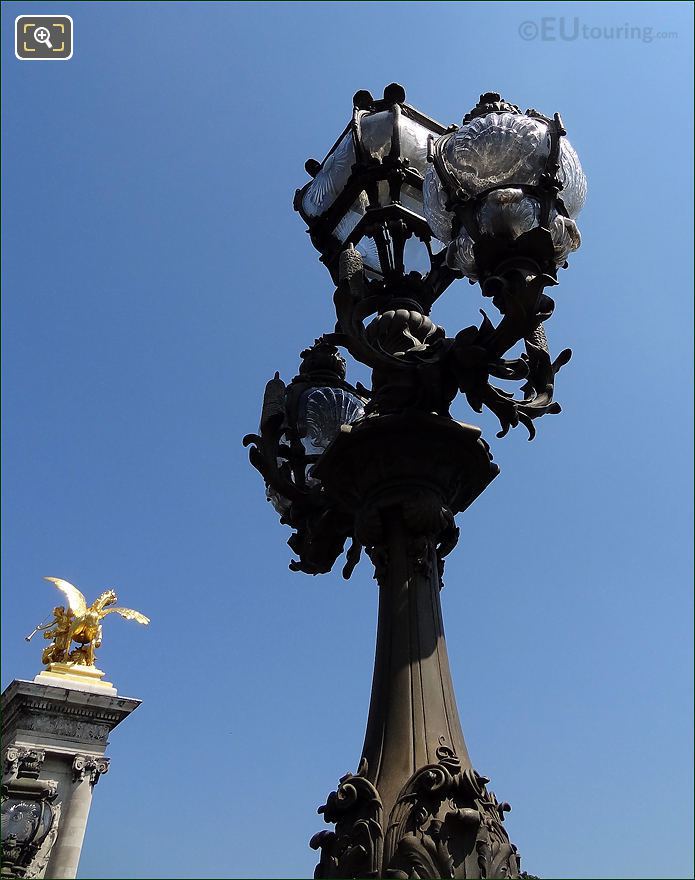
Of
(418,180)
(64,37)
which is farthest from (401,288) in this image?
(64,37)

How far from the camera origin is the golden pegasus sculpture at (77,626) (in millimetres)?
20438

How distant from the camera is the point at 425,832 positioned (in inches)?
116

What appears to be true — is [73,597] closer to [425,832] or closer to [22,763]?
[22,763]

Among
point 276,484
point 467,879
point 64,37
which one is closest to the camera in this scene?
point 467,879

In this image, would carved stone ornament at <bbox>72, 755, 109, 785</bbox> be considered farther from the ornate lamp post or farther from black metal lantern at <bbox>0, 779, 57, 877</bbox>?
the ornate lamp post

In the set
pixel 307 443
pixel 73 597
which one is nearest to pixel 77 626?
pixel 73 597

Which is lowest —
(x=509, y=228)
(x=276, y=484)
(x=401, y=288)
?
(x=276, y=484)

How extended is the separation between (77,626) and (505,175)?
19776 mm

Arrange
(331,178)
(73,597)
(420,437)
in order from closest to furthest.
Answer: (420,437)
(331,178)
(73,597)

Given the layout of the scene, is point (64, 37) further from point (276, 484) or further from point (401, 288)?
point (276, 484)

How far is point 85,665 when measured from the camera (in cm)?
2012

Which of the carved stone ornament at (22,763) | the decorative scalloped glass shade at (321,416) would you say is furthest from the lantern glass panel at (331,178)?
the carved stone ornament at (22,763)

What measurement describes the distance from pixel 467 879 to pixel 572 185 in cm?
308

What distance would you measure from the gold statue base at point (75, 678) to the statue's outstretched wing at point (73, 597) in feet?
6.97
